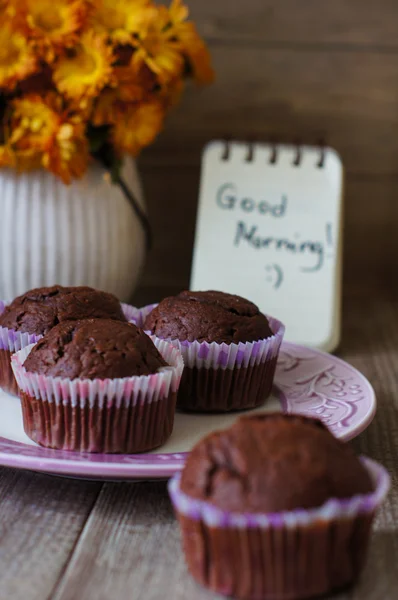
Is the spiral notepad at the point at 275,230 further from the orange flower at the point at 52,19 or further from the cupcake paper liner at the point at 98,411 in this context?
the cupcake paper liner at the point at 98,411

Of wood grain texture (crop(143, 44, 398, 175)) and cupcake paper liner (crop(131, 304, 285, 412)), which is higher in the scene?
wood grain texture (crop(143, 44, 398, 175))

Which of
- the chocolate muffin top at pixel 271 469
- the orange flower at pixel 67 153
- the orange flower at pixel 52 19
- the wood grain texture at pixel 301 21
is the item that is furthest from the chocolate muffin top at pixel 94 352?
the wood grain texture at pixel 301 21

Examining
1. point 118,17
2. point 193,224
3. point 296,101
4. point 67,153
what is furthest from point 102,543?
point 296,101

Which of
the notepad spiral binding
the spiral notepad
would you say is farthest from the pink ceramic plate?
the notepad spiral binding

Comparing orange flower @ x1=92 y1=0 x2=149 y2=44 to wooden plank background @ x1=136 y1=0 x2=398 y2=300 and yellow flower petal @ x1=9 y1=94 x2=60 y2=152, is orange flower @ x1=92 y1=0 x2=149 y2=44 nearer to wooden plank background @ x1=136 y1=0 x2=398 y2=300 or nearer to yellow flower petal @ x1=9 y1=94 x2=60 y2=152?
yellow flower petal @ x1=9 y1=94 x2=60 y2=152

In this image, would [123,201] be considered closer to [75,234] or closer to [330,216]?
[75,234]

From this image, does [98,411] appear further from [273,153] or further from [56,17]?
[273,153]

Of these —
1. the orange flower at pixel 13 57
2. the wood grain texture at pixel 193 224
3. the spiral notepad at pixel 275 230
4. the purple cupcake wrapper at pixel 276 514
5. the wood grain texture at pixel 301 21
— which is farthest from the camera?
the wood grain texture at pixel 193 224
